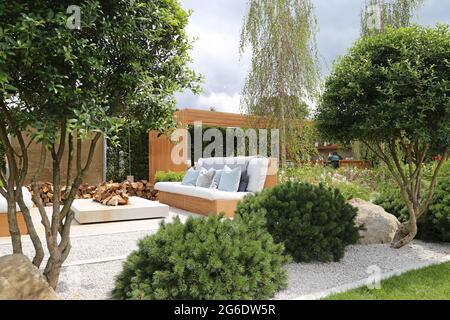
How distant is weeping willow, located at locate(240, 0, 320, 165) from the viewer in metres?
9.93

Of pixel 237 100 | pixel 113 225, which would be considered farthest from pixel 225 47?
pixel 113 225

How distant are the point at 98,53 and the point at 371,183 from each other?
8.48 meters

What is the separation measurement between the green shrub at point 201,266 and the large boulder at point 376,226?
1.97 metres

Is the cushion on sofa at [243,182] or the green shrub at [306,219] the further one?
the cushion on sofa at [243,182]

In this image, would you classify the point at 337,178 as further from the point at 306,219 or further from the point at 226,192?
the point at 306,219

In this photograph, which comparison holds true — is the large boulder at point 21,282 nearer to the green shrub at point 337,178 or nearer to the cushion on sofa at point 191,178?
the green shrub at point 337,178

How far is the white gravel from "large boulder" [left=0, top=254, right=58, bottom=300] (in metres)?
0.38

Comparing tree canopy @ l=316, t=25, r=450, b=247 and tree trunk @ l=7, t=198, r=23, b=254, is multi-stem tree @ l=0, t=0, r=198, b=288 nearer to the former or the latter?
tree trunk @ l=7, t=198, r=23, b=254

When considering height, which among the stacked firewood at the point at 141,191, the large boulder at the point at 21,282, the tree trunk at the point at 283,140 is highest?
the tree trunk at the point at 283,140

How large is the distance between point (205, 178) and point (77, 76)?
4925 mm

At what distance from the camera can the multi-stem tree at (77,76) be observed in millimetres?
1992

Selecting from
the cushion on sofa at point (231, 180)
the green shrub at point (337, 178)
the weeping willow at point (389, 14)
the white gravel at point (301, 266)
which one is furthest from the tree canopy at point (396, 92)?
the weeping willow at point (389, 14)

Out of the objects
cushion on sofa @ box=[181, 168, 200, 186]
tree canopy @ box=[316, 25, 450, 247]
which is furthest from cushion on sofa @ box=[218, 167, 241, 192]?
tree canopy @ box=[316, 25, 450, 247]

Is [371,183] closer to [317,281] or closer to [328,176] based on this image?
[328,176]
